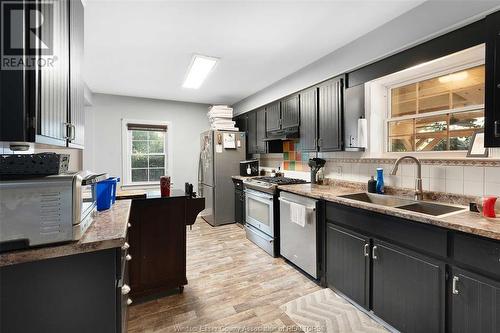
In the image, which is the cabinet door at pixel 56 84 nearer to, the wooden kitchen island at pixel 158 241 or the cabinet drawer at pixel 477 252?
the wooden kitchen island at pixel 158 241

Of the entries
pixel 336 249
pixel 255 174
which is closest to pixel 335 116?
pixel 336 249

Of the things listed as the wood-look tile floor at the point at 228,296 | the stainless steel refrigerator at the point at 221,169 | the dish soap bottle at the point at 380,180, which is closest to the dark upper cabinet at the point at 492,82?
the dish soap bottle at the point at 380,180

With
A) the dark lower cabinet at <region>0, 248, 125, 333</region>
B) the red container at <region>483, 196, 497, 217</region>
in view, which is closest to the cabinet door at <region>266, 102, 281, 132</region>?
the red container at <region>483, 196, 497, 217</region>

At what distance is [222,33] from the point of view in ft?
7.61

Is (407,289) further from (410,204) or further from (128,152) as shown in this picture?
(128,152)

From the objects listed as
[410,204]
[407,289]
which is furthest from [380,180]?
[407,289]

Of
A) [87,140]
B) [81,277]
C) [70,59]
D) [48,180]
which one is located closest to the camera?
[48,180]

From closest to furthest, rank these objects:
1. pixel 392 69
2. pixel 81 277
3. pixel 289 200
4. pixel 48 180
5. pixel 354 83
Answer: pixel 48 180, pixel 81 277, pixel 392 69, pixel 354 83, pixel 289 200

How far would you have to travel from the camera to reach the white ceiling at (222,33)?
192 cm

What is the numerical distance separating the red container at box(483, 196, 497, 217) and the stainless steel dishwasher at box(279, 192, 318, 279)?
1.19 m

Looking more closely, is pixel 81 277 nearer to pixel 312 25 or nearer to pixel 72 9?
pixel 72 9

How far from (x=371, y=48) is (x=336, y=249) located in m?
1.91

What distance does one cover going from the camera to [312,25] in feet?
7.16

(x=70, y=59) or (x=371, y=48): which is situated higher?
(x=371, y=48)
